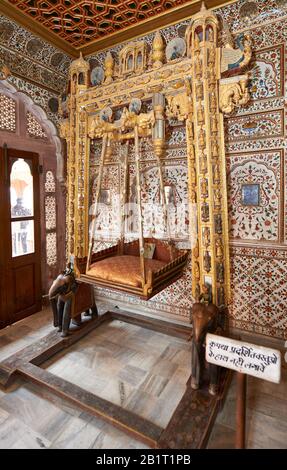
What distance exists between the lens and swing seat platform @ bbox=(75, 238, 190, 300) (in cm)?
257

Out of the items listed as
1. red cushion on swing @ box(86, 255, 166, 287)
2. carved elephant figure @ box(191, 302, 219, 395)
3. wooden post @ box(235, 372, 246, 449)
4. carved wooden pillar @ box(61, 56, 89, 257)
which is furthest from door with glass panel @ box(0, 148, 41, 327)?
wooden post @ box(235, 372, 246, 449)

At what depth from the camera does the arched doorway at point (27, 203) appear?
3.44 metres

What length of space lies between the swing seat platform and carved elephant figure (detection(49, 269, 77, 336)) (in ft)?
0.75

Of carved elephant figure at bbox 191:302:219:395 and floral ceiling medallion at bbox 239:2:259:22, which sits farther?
floral ceiling medallion at bbox 239:2:259:22

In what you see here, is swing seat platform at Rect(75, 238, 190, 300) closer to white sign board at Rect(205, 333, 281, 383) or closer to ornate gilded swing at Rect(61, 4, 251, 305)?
ornate gilded swing at Rect(61, 4, 251, 305)

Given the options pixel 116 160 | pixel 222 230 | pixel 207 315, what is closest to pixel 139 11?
pixel 116 160

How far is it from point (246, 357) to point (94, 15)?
143 inches

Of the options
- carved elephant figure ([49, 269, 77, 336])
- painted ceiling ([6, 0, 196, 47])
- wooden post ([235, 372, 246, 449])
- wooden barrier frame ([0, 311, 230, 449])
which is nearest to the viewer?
wooden post ([235, 372, 246, 449])

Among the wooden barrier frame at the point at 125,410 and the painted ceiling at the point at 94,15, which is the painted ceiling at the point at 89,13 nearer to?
the painted ceiling at the point at 94,15

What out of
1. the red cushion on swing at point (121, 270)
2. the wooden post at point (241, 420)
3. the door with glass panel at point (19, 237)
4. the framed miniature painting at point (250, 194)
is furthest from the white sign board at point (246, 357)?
the door with glass panel at point (19, 237)

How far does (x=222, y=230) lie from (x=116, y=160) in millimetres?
1911

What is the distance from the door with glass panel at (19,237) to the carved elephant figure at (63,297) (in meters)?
0.76

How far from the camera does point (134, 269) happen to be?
9.39ft

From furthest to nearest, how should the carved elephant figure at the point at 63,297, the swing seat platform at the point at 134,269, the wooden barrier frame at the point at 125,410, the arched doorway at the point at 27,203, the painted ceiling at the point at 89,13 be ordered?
the arched doorway at the point at 27,203, the carved elephant figure at the point at 63,297, the painted ceiling at the point at 89,13, the swing seat platform at the point at 134,269, the wooden barrier frame at the point at 125,410
